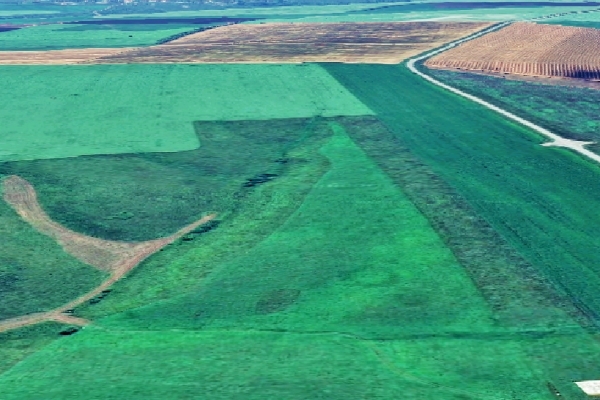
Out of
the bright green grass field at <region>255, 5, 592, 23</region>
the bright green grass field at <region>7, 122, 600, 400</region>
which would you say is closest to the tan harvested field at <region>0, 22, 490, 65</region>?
the bright green grass field at <region>255, 5, 592, 23</region>

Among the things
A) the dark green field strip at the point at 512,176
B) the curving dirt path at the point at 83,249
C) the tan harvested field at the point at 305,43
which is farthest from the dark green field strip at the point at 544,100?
the curving dirt path at the point at 83,249

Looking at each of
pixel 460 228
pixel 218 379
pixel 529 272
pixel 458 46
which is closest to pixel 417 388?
pixel 218 379

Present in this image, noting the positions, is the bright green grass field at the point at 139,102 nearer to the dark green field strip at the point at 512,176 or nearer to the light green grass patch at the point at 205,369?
the dark green field strip at the point at 512,176

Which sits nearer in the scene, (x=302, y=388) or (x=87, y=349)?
(x=302, y=388)

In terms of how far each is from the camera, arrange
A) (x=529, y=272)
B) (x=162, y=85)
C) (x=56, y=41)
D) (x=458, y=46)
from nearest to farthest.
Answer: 1. (x=529, y=272)
2. (x=162, y=85)
3. (x=458, y=46)
4. (x=56, y=41)

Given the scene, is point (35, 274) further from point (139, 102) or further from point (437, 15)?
Result: point (437, 15)

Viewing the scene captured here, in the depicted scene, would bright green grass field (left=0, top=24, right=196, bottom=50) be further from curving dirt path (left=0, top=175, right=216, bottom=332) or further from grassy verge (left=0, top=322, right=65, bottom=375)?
grassy verge (left=0, top=322, right=65, bottom=375)

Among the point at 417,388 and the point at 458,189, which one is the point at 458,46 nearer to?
the point at 458,189
